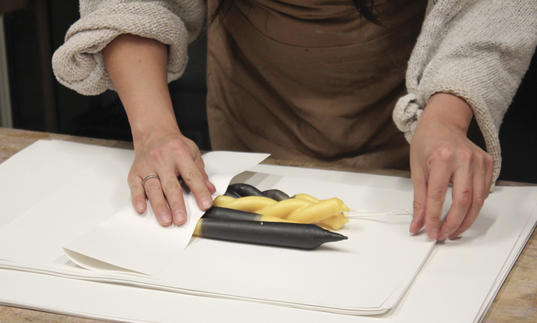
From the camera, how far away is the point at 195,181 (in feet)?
2.76

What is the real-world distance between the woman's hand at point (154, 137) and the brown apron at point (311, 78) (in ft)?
0.73

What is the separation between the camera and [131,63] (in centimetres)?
97

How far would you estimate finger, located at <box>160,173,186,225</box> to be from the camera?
31.4 inches

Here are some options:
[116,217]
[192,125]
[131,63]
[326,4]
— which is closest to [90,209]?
[116,217]

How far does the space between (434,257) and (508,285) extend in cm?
8

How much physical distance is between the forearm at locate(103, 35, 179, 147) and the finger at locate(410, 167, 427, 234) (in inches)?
13.6

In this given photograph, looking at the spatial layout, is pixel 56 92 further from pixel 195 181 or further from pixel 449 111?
pixel 449 111

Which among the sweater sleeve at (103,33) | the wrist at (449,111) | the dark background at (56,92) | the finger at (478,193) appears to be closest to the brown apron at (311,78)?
the sweater sleeve at (103,33)

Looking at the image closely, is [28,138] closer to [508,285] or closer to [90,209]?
[90,209]

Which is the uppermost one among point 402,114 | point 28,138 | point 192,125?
point 402,114

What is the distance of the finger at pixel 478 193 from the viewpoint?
2.52 ft

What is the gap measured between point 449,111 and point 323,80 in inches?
14.2

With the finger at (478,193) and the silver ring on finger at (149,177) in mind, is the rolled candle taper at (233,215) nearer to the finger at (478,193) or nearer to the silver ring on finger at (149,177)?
the silver ring on finger at (149,177)

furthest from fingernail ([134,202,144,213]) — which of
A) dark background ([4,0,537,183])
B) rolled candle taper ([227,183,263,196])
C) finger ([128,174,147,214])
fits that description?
dark background ([4,0,537,183])
